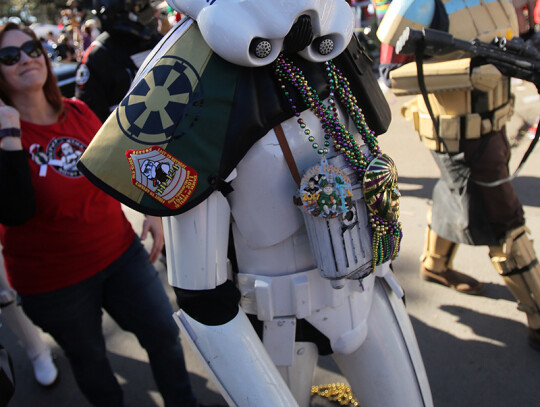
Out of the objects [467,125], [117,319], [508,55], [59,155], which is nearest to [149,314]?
[117,319]

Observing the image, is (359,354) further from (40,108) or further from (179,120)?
(40,108)

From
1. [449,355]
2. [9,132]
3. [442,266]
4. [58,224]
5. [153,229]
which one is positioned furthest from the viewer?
[442,266]

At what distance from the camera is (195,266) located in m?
1.09

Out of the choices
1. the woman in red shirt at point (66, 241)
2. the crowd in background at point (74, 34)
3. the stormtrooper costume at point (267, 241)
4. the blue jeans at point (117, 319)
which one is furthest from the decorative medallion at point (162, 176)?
the crowd in background at point (74, 34)

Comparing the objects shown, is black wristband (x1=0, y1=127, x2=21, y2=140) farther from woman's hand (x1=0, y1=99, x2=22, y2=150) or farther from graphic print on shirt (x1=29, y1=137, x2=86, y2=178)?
graphic print on shirt (x1=29, y1=137, x2=86, y2=178)

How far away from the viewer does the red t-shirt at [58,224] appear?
66.0 inches

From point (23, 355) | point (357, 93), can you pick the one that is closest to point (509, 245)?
point (357, 93)

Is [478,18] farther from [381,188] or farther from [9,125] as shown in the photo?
[9,125]

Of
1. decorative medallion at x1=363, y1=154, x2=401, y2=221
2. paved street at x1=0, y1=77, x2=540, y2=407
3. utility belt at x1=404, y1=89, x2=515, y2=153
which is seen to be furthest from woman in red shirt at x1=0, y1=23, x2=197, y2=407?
utility belt at x1=404, y1=89, x2=515, y2=153

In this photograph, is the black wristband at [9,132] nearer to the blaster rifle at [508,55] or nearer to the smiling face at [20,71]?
the smiling face at [20,71]

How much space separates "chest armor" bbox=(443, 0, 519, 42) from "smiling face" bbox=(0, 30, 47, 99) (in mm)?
1751

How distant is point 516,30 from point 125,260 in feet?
6.87

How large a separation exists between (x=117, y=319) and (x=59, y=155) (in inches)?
26.8

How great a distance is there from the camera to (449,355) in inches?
93.9
